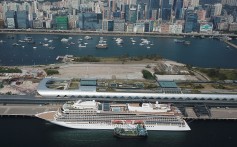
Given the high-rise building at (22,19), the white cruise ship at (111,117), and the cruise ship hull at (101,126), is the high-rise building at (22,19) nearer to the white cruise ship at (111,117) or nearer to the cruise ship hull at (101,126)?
the white cruise ship at (111,117)

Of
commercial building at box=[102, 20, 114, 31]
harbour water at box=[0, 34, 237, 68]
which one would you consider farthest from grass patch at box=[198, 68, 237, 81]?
commercial building at box=[102, 20, 114, 31]

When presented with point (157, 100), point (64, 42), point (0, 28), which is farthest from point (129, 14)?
point (157, 100)

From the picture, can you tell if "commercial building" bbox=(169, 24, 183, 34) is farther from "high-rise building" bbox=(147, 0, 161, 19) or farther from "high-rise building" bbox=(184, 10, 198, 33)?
"high-rise building" bbox=(147, 0, 161, 19)

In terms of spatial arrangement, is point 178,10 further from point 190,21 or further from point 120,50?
point 120,50

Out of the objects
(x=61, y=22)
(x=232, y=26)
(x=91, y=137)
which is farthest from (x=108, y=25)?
(x=91, y=137)

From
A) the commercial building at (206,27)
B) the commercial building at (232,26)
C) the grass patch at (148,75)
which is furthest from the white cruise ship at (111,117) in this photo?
the commercial building at (232,26)
